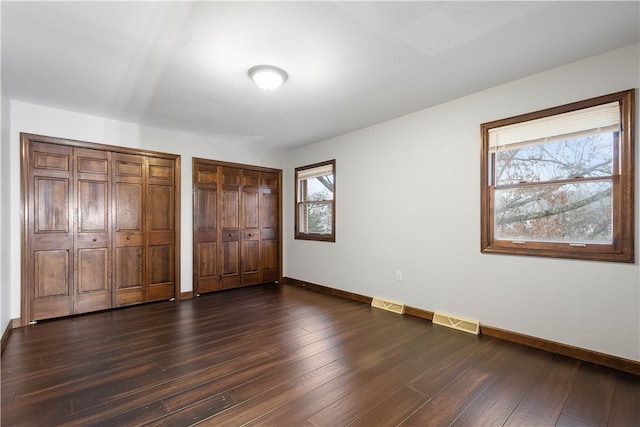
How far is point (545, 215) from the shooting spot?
110 inches

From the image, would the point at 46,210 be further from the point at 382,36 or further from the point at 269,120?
the point at 382,36

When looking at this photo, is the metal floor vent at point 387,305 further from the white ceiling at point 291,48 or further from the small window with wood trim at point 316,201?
the white ceiling at point 291,48

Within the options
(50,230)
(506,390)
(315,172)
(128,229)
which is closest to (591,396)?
(506,390)

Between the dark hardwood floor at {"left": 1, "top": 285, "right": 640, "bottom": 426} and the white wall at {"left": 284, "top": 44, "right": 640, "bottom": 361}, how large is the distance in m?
0.35

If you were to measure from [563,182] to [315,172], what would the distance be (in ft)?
11.5

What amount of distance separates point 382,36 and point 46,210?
4.16 metres

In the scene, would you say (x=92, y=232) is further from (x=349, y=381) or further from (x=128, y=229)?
(x=349, y=381)

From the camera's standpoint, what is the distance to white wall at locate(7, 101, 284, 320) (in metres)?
3.31

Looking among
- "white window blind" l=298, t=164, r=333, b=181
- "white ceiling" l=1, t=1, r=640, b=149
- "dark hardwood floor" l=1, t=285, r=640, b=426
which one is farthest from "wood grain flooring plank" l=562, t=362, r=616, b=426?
"white window blind" l=298, t=164, r=333, b=181

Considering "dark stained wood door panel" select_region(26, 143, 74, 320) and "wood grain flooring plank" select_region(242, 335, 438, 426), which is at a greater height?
"dark stained wood door panel" select_region(26, 143, 74, 320)

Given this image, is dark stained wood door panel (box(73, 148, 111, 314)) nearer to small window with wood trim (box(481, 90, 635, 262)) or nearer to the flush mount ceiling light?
the flush mount ceiling light

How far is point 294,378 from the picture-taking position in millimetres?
2215

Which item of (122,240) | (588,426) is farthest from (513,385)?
(122,240)

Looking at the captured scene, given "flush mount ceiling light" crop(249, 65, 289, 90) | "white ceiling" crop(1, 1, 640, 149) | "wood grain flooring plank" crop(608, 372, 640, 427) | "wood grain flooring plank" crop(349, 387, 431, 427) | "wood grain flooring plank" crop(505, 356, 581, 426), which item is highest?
"white ceiling" crop(1, 1, 640, 149)
